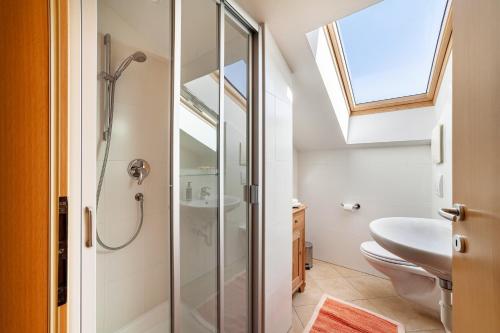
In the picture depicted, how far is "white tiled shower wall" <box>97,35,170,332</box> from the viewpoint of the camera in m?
0.92

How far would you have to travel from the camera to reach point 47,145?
1.42ft

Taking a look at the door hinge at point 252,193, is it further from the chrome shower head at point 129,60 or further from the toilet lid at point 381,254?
the toilet lid at point 381,254

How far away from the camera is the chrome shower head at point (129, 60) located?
103cm

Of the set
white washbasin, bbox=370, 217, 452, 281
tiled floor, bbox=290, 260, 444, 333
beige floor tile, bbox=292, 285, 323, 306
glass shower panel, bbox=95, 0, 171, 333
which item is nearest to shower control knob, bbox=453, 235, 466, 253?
white washbasin, bbox=370, 217, 452, 281

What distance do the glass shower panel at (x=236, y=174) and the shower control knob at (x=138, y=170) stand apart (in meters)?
0.41

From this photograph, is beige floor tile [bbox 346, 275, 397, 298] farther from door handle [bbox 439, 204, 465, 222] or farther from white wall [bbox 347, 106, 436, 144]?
door handle [bbox 439, 204, 465, 222]

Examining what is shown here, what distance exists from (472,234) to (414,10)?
66.6 inches

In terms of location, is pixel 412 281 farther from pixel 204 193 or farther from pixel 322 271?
pixel 204 193

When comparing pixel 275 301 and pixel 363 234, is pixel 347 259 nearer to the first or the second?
pixel 363 234

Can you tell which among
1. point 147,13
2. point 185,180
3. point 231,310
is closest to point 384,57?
point 147,13

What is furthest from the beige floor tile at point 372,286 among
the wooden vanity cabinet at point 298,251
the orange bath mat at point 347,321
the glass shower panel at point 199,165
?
the glass shower panel at point 199,165

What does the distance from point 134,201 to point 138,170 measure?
19 centimetres

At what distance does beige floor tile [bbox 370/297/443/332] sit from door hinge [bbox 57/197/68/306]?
2.09m

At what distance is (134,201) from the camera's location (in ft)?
3.87
